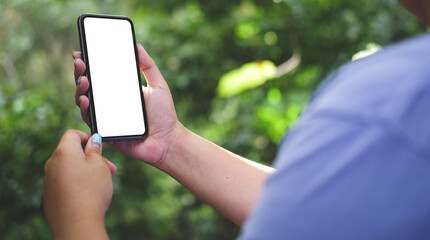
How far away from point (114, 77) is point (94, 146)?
0.70 feet

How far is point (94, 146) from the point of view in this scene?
0.89 meters

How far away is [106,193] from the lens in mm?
791

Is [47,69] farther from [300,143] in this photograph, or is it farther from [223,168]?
[300,143]

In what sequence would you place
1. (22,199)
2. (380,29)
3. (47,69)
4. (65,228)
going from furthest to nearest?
(47,69), (380,29), (22,199), (65,228)

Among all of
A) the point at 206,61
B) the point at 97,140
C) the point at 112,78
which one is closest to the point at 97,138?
the point at 97,140

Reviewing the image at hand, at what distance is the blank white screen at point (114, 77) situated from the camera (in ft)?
3.34

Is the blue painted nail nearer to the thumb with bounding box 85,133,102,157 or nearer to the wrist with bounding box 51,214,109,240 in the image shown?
the thumb with bounding box 85,133,102,157

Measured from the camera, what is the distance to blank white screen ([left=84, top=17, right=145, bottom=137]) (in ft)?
3.34

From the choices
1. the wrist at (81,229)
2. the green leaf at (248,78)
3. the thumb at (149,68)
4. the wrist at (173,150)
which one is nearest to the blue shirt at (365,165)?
the wrist at (81,229)

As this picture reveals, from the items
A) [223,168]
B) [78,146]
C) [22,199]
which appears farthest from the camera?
[22,199]

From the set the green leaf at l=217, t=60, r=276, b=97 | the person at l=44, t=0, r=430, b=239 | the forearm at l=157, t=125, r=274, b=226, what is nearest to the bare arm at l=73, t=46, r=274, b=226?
the forearm at l=157, t=125, r=274, b=226

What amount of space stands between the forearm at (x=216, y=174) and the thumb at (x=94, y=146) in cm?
18

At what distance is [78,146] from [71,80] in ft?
8.68

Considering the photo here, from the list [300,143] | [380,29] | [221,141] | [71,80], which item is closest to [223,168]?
[300,143]
